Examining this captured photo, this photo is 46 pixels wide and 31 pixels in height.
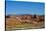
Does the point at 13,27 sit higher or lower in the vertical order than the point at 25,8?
lower

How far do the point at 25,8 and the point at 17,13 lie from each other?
16 centimetres

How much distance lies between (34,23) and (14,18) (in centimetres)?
36

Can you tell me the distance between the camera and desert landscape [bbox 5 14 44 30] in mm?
1558

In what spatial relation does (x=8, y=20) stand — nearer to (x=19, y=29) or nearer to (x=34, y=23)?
(x=19, y=29)

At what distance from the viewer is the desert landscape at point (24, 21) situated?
1.56m

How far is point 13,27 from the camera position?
156 centimetres

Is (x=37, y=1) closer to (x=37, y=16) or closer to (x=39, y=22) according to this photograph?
(x=37, y=16)

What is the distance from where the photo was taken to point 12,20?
156 cm

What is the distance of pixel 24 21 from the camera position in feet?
5.25

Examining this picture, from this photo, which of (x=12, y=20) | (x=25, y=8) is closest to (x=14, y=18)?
(x=12, y=20)
